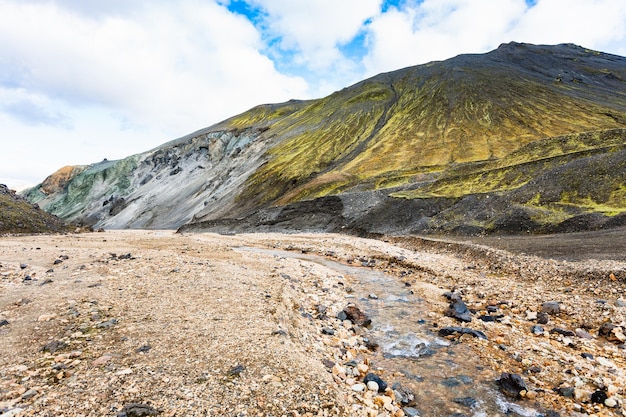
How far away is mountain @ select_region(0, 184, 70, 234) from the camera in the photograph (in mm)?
40541

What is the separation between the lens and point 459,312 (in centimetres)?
1399

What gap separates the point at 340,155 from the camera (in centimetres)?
9656

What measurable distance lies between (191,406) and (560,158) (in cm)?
4782

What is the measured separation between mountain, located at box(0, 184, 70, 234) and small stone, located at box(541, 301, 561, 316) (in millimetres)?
50186

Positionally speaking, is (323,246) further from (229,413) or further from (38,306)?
(229,413)

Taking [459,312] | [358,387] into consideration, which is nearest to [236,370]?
[358,387]

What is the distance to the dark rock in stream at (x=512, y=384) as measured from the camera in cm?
874

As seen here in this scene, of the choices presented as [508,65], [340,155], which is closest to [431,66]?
[508,65]

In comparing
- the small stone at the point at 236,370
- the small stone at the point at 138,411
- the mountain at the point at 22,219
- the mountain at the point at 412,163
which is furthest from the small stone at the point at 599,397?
the mountain at the point at 22,219

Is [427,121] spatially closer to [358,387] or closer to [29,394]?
[358,387]

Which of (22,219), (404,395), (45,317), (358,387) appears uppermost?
(22,219)

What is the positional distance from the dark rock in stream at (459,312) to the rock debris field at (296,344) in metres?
0.09

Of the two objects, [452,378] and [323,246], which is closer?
[452,378]

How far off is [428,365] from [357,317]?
3.87 metres
